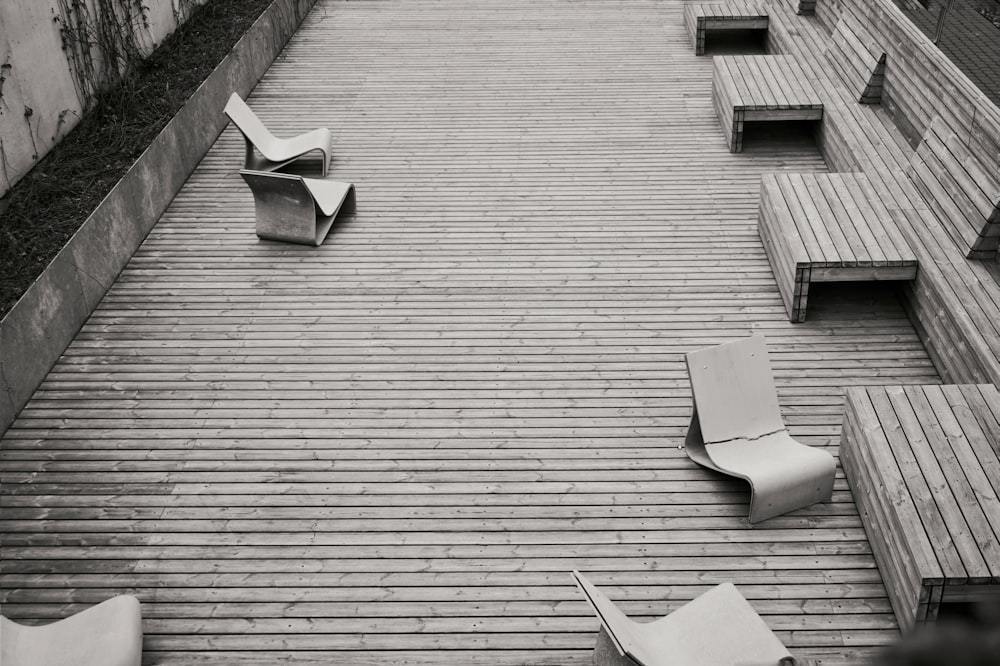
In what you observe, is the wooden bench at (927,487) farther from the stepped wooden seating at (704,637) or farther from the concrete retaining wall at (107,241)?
the concrete retaining wall at (107,241)

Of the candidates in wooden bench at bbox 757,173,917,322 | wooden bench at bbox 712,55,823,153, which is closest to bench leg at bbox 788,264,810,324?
wooden bench at bbox 757,173,917,322

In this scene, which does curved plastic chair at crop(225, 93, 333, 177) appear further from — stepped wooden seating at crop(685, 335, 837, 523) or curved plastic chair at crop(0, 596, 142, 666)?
curved plastic chair at crop(0, 596, 142, 666)

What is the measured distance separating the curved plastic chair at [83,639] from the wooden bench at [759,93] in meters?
6.38

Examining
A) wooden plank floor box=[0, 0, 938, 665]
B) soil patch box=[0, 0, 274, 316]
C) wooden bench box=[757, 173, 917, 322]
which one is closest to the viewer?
wooden plank floor box=[0, 0, 938, 665]

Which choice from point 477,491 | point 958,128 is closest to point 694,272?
point 958,128

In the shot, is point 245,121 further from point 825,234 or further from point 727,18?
point 727,18

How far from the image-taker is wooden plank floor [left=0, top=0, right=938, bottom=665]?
180 inches

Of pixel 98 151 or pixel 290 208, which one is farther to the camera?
pixel 98 151

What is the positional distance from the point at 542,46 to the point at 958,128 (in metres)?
5.64

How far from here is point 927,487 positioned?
14.7 feet

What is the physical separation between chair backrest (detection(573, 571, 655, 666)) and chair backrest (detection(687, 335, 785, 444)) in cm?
165

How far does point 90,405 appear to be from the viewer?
5.87 m

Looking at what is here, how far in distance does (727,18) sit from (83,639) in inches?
359

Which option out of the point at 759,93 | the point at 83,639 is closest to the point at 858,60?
the point at 759,93
